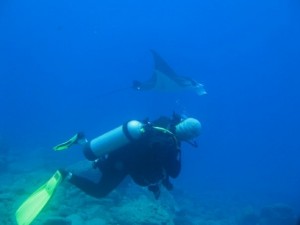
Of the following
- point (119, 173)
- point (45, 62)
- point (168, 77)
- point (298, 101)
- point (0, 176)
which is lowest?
point (119, 173)

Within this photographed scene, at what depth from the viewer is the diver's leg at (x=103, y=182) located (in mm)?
5417

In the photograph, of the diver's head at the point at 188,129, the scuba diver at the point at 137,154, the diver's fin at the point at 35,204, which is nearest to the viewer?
the diver's fin at the point at 35,204

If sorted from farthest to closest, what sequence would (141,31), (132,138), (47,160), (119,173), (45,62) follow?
1. (141,31)
2. (45,62)
3. (47,160)
4. (119,173)
5. (132,138)

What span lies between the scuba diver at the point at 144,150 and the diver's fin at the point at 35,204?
231mm

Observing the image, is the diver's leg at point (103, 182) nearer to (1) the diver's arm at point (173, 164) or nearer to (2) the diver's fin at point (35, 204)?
(2) the diver's fin at point (35, 204)

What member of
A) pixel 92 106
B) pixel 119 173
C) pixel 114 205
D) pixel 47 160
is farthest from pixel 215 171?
pixel 92 106

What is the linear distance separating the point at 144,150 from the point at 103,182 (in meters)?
1.00

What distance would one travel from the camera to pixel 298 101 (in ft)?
522

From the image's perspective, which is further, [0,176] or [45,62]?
[45,62]

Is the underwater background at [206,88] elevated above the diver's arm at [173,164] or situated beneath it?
elevated above

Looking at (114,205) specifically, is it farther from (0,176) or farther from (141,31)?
(141,31)

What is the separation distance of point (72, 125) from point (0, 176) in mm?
26950

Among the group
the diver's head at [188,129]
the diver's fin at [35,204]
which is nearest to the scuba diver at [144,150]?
the diver's head at [188,129]

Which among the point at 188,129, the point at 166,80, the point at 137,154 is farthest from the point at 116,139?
the point at 166,80
